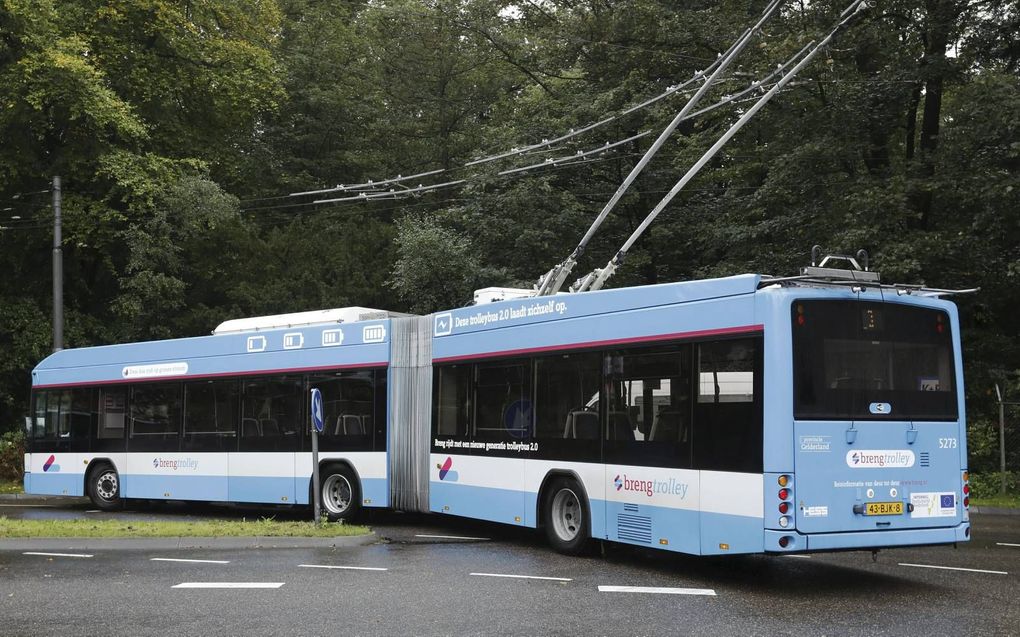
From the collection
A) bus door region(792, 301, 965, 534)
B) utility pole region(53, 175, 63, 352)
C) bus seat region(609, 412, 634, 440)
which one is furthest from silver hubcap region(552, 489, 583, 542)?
utility pole region(53, 175, 63, 352)

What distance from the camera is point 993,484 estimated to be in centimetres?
2309

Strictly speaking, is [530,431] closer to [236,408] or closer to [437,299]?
→ [236,408]

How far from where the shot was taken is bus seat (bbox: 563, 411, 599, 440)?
13016 millimetres

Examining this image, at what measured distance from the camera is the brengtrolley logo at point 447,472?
1538 centimetres

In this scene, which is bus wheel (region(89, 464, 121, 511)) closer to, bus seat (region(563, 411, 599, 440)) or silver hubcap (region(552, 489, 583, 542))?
silver hubcap (region(552, 489, 583, 542))

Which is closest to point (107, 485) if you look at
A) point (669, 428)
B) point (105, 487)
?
point (105, 487)

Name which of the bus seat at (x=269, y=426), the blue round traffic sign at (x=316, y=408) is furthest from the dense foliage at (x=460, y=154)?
the blue round traffic sign at (x=316, y=408)

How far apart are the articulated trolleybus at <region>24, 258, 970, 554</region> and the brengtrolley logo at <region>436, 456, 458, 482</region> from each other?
1.1 inches

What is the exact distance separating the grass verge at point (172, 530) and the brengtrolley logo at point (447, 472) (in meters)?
1.23

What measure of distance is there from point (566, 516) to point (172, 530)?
5.20 m

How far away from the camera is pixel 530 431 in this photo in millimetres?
14078

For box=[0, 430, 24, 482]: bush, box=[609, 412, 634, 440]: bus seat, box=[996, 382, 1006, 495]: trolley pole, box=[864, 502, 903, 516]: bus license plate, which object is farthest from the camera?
box=[0, 430, 24, 482]: bush

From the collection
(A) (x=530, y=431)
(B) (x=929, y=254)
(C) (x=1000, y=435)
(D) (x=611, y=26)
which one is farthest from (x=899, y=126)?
(A) (x=530, y=431)

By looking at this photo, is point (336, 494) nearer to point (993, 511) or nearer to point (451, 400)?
point (451, 400)
